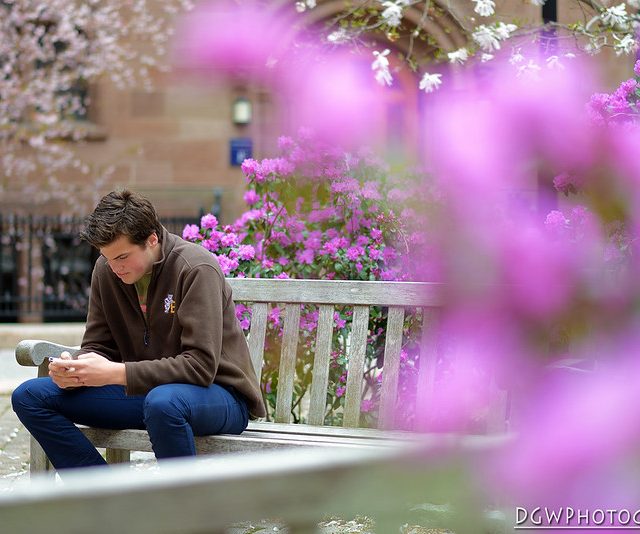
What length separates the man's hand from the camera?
116 inches

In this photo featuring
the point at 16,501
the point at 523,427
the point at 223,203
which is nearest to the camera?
the point at 16,501

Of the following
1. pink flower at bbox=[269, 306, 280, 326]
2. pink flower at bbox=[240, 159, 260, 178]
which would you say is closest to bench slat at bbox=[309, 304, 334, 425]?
pink flower at bbox=[269, 306, 280, 326]

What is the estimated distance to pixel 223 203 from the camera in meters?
12.3

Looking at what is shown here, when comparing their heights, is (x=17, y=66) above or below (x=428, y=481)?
above

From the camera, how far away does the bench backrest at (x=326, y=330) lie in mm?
3344

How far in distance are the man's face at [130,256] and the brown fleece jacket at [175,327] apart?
0.11 ft

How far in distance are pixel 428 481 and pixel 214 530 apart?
14cm

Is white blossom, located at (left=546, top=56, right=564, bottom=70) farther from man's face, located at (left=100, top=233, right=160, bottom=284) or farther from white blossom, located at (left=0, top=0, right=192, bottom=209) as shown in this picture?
white blossom, located at (left=0, top=0, right=192, bottom=209)

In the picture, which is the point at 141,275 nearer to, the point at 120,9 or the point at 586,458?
the point at 586,458

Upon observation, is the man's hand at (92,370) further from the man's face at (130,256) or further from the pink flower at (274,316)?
the pink flower at (274,316)

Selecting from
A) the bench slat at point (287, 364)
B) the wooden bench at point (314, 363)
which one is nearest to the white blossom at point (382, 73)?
the wooden bench at point (314, 363)

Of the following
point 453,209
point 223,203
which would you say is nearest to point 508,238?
point 453,209

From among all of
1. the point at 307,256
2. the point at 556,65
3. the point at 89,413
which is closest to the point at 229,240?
the point at 307,256

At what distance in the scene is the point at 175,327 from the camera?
10.2 ft
